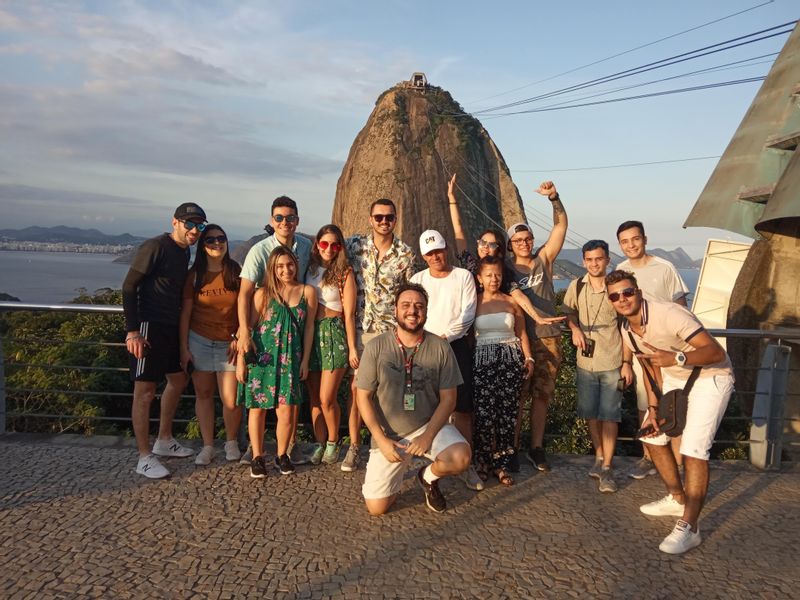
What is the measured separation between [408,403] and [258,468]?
1.27 metres

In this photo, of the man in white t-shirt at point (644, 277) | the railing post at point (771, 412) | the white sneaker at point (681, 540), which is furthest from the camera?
the railing post at point (771, 412)

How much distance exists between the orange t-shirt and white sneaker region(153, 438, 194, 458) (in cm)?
93

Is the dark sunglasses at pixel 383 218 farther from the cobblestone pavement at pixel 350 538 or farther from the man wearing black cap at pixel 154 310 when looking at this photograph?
the cobblestone pavement at pixel 350 538

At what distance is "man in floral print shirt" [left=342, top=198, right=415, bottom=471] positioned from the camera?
4574 mm

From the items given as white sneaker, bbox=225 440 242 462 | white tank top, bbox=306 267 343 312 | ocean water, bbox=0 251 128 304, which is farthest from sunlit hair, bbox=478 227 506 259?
ocean water, bbox=0 251 128 304

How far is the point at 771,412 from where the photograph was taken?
5.00 meters

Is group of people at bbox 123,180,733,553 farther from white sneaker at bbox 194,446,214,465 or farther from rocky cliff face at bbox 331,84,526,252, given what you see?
rocky cliff face at bbox 331,84,526,252

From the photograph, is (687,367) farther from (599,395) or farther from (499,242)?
(499,242)

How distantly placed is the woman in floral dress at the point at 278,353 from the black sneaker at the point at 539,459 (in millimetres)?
1924

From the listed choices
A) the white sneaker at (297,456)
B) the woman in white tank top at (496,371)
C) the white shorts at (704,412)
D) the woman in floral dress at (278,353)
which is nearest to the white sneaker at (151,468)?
the woman in floral dress at (278,353)

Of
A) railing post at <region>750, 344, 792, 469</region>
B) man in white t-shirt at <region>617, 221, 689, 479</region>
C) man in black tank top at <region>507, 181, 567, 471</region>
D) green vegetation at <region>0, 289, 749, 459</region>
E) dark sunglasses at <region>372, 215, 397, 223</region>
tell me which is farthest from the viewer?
green vegetation at <region>0, 289, 749, 459</region>

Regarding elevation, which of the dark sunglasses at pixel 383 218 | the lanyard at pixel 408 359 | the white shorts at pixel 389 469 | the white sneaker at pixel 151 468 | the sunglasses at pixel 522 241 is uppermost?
the dark sunglasses at pixel 383 218

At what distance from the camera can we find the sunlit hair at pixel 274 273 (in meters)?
4.39

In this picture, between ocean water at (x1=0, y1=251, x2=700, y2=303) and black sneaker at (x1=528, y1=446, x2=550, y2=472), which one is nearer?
black sneaker at (x1=528, y1=446, x2=550, y2=472)
